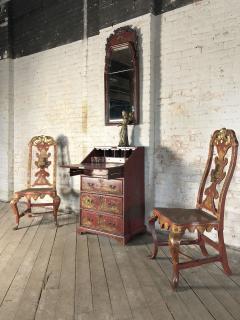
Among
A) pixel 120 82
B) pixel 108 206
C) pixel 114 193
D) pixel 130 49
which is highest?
pixel 130 49

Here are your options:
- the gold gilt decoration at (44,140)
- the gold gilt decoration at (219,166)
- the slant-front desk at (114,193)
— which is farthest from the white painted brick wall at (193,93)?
the gold gilt decoration at (44,140)

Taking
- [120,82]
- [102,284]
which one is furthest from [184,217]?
[120,82]

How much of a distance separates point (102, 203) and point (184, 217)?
1.20 meters

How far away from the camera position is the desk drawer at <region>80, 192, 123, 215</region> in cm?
344

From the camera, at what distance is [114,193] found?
3465mm

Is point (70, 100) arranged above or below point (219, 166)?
above

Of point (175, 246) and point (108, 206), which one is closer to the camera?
point (175, 246)

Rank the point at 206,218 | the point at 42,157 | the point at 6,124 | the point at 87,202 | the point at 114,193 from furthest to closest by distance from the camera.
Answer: the point at 6,124
the point at 42,157
the point at 87,202
the point at 114,193
the point at 206,218

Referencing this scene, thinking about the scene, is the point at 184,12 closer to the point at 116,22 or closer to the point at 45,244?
the point at 116,22

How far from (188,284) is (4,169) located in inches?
166

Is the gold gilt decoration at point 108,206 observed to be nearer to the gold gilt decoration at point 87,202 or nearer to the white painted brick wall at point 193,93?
the gold gilt decoration at point 87,202

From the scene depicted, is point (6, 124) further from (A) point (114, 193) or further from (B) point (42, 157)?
(A) point (114, 193)

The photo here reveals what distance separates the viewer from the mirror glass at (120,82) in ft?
12.9

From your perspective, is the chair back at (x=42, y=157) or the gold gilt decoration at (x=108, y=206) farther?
the chair back at (x=42, y=157)
